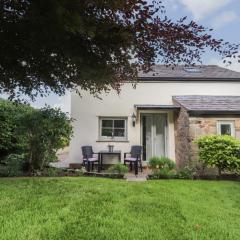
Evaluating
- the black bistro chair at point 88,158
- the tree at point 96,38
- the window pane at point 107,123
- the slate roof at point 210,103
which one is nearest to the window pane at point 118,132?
the window pane at point 107,123

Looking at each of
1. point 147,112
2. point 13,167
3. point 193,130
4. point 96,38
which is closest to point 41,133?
point 13,167

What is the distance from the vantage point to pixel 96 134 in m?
16.0

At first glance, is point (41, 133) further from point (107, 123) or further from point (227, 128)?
point (227, 128)

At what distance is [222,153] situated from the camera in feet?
38.4

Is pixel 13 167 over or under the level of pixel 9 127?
under

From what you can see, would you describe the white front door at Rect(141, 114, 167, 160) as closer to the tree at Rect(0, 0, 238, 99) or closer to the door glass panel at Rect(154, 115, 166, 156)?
the door glass panel at Rect(154, 115, 166, 156)

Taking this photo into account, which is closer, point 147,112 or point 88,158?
point 88,158

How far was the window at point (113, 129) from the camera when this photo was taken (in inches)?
634

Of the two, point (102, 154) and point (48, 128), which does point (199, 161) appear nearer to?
point (102, 154)

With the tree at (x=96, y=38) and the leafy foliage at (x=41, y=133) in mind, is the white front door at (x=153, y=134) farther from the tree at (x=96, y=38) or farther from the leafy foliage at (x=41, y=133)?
the tree at (x=96, y=38)

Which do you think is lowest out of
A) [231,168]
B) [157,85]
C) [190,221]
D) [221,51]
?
[190,221]

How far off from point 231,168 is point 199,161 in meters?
1.27

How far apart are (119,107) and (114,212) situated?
10.4m

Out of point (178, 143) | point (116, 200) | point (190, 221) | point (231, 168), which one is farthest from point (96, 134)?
point (190, 221)
